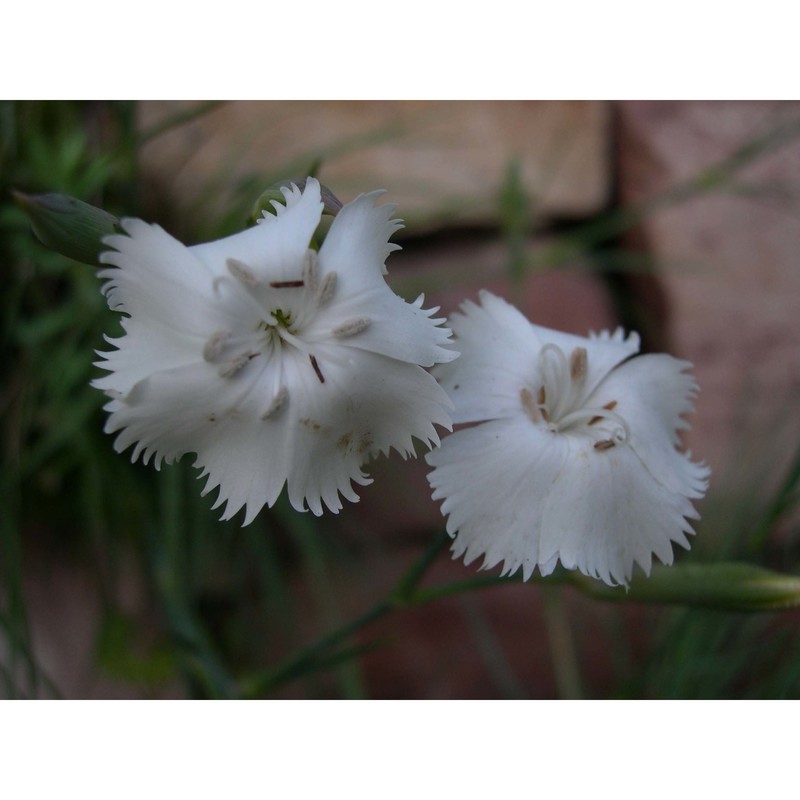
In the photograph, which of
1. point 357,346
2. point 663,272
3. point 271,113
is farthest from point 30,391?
point 663,272

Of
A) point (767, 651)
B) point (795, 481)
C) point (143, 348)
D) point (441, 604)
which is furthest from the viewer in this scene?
point (441, 604)

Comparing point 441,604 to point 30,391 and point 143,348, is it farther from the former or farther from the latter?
point 143,348

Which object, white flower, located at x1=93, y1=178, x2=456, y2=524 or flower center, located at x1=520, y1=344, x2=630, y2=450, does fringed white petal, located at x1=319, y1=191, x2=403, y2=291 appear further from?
flower center, located at x1=520, y1=344, x2=630, y2=450

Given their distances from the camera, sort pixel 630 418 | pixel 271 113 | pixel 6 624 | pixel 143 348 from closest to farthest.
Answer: pixel 143 348 → pixel 630 418 → pixel 6 624 → pixel 271 113

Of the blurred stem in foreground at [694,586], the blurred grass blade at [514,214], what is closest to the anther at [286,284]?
the blurred stem in foreground at [694,586]

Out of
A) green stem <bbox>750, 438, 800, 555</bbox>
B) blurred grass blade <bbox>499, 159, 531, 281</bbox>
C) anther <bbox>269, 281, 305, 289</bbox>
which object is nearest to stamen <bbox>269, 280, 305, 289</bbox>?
anther <bbox>269, 281, 305, 289</bbox>

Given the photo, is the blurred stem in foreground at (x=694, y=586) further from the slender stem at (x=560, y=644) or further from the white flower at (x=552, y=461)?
the slender stem at (x=560, y=644)
